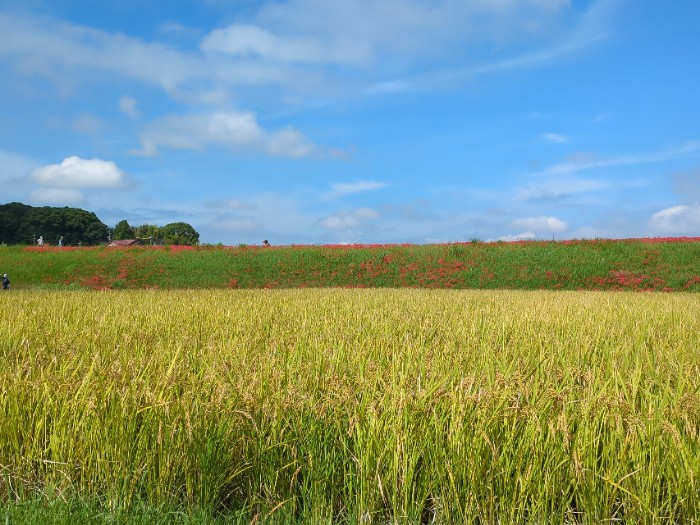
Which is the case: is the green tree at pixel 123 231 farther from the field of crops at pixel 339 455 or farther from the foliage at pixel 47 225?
the field of crops at pixel 339 455

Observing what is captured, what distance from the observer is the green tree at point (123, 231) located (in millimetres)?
81500

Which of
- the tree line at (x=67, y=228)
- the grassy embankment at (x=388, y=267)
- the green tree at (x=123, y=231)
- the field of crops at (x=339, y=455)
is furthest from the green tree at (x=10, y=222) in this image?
the field of crops at (x=339, y=455)

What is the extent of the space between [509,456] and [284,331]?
3395 mm

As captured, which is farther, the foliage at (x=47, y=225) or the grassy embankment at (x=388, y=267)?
the foliage at (x=47, y=225)

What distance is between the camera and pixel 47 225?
70500 millimetres

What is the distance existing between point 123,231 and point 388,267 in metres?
69.7

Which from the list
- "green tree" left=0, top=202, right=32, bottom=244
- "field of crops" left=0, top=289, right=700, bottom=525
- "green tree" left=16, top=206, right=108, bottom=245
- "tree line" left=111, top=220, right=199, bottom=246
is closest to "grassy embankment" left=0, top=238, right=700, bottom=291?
"field of crops" left=0, top=289, right=700, bottom=525

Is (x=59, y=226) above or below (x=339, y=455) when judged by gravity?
above

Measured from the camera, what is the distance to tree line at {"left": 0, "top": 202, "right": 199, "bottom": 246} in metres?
65.1

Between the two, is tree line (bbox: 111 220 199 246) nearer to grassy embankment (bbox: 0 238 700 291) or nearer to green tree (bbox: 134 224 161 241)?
green tree (bbox: 134 224 161 241)

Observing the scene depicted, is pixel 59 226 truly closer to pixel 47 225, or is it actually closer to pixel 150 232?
pixel 47 225

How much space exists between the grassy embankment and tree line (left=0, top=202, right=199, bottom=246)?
35.6 metres

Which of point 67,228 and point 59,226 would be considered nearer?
point 59,226

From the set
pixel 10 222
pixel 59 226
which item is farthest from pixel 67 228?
pixel 10 222
